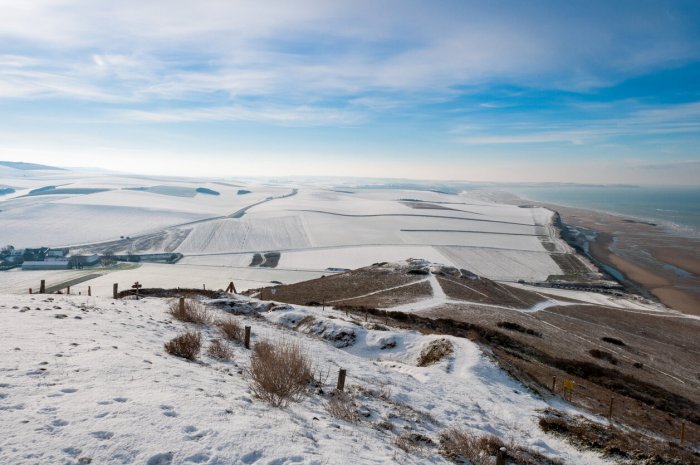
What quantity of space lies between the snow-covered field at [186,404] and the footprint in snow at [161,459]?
0.01m

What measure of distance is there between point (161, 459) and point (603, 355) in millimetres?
27419

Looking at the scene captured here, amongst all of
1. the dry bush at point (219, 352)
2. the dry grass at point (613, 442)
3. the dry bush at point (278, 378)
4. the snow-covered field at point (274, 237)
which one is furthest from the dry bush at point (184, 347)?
the snow-covered field at point (274, 237)

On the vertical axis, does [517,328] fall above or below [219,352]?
below

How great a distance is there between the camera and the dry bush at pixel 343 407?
8625 millimetres

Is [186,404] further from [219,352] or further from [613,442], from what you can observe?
[613,442]

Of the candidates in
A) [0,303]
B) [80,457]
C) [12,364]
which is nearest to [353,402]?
[80,457]

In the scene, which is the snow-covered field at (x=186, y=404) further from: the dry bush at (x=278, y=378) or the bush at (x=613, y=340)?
the bush at (x=613, y=340)

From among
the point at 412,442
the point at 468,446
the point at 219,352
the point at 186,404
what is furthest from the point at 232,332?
the point at 468,446

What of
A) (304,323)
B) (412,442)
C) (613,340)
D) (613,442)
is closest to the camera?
(412,442)

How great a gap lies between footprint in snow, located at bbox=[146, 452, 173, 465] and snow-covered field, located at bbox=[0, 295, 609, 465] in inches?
0.6

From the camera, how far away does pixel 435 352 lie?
57.2 ft

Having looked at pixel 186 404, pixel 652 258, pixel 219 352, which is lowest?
pixel 652 258

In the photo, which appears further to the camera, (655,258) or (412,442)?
(655,258)

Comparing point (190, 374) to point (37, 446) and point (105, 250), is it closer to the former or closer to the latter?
point (37, 446)
